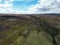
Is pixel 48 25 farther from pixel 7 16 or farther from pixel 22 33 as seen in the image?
pixel 7 16

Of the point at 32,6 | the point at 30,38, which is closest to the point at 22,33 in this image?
the point at 30,38

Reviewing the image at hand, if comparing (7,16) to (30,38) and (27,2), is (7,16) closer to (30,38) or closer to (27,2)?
(27,2)

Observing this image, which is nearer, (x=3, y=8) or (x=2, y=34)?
(x=2, y=34)

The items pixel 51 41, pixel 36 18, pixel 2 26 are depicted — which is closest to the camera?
pixel 51 41

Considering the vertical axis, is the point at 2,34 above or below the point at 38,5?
below

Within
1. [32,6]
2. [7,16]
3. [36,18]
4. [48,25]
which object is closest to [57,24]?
[48,25]

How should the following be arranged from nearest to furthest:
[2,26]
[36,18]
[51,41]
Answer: [51,41], [2,26], [36,18]

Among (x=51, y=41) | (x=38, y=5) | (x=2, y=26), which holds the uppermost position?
(x=38, y=5)
